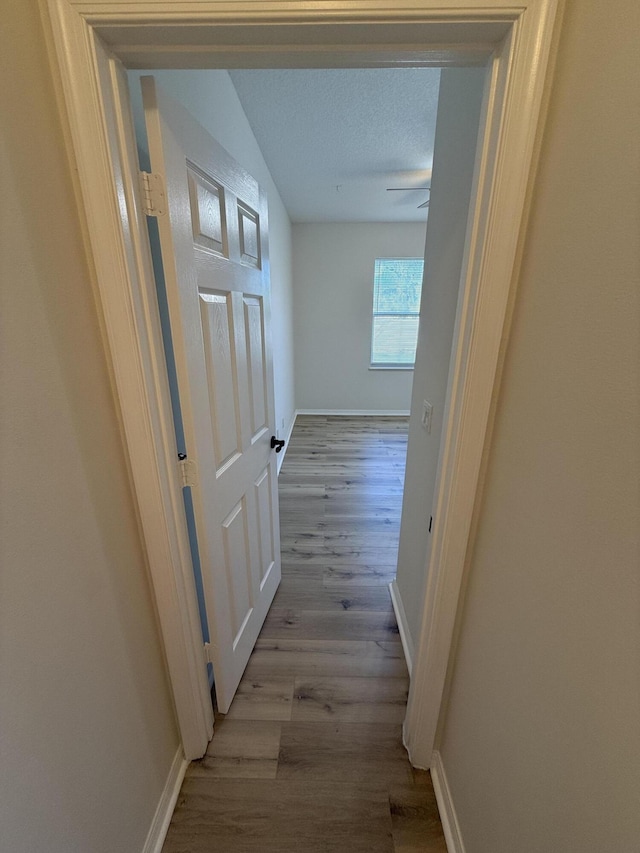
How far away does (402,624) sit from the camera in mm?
1721

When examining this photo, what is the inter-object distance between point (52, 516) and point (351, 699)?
1406 mm

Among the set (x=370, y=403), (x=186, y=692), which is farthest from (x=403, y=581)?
(x=370, y=403)

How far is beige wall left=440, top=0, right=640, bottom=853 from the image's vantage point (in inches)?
18.9

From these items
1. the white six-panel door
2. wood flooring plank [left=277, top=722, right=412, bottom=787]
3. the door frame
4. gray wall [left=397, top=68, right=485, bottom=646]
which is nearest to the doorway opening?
gray wall [left=397, top=68, right=485, bottom=646]

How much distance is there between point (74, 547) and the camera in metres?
0.72

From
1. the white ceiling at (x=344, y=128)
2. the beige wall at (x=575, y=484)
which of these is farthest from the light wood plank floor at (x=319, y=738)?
the white ceiling at (x=344, y=128)

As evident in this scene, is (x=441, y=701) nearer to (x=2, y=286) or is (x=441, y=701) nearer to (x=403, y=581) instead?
(x=403, y=581)

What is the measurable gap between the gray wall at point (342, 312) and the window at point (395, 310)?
99mm

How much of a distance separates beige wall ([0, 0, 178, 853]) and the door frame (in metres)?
0.05

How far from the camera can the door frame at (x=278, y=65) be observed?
624mm

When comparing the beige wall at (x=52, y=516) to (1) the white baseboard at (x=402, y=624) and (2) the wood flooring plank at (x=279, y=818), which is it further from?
(1) the white baseboard at (x=402, y=624)

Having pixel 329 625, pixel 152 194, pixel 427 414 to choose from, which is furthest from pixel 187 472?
pixel 329 625

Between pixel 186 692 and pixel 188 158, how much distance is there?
5.26ft

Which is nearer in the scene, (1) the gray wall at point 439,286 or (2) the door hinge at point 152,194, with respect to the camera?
(2) the door hinge at point 152,194
